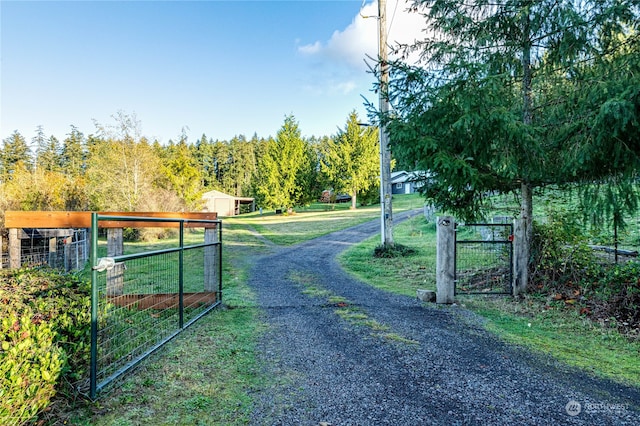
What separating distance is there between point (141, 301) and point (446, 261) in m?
4.84

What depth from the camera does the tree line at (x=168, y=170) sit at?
57.5ft

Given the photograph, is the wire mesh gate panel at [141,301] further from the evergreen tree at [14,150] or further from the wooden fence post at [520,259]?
the evergreen tree at [14,150]

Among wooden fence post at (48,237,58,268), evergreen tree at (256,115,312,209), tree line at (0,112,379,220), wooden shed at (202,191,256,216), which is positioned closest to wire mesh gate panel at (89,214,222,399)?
wooden fence post at (48,237,58,268)

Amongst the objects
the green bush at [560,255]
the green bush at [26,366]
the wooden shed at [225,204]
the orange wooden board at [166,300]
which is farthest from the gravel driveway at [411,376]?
the wooden shed at [225,204]

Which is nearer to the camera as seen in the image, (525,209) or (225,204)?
(525,209)

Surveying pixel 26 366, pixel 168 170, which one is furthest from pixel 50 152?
pixel 26 366

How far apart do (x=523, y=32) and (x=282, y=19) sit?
1101 centimetres

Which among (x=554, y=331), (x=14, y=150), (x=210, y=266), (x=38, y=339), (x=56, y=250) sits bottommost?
(x=554, y=331)

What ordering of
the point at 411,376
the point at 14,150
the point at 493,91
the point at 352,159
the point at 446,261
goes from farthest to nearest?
the point at 14,150 < the point at 352,159 < the point at 446,261 < the point at 493,91 < the point at 411,376

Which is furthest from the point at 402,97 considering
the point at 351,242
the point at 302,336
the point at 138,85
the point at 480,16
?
the point at 138,85

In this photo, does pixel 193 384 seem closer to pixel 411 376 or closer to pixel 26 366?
pixel 26 366

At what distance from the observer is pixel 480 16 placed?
6211mm

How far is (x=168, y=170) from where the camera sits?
22047 mm

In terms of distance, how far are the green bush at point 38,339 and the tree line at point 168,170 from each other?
44.6ft
